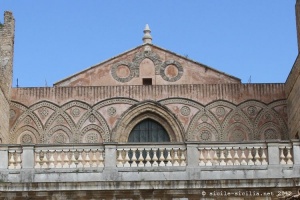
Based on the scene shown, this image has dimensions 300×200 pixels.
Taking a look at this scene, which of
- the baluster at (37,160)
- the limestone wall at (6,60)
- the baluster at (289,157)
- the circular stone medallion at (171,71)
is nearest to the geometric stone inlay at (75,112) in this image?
the limestone wall at (6,60)

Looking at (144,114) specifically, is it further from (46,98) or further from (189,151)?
(189,151)

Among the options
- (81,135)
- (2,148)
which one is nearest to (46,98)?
(81,135)

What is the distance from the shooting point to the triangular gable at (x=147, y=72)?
2898 centimetres

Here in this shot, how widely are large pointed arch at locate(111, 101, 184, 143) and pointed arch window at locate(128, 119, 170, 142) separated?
0.49ft

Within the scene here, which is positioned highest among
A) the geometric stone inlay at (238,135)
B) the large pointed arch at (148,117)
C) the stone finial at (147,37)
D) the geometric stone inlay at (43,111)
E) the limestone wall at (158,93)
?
the stone finial at (147,37)

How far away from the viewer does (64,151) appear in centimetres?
2309

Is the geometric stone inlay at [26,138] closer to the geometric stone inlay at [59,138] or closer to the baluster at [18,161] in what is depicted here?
the geometric stone inlay at [59,138]

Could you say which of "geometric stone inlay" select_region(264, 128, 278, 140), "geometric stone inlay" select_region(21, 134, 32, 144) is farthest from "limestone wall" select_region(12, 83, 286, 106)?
"geometric stone inlay" select_region(21, 134, 32, 144)

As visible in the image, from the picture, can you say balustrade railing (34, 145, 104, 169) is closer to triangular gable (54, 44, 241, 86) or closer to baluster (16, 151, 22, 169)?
baluster (16, 151, 22, 169)

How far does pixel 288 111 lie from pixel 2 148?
9797mm

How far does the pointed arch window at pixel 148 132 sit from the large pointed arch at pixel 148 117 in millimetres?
151

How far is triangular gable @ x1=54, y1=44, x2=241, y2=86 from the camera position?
28984mm

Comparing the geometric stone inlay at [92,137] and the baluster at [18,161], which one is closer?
the baluster at [18,161]

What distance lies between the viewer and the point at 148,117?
28375 mm
